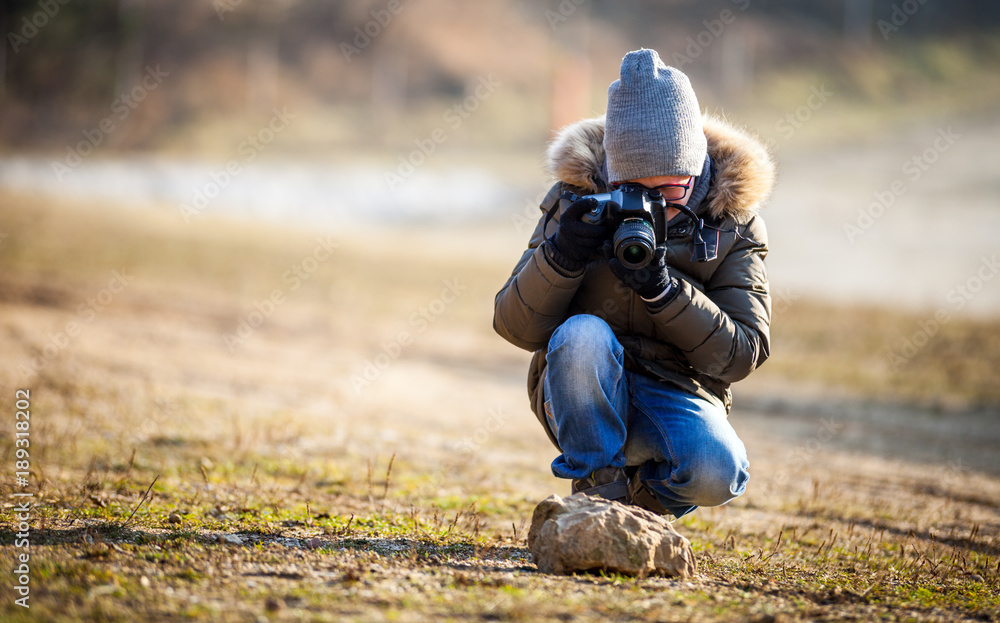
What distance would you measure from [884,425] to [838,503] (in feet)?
12.9

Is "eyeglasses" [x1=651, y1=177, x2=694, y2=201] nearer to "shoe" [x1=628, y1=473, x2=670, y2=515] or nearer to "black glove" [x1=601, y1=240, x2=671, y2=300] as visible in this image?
"black glove" [x1=601, y1=240, x2=671, y2=300]

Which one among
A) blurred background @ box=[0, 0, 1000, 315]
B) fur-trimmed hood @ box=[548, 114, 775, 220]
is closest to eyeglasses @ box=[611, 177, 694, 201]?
fur-trimmed hood @ box=[548, 114, 775, 220]

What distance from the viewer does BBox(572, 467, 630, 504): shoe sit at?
2.76 m

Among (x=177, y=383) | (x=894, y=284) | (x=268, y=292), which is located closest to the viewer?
(x=177, y=383)

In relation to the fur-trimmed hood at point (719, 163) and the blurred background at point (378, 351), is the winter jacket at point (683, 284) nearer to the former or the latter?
the fur-trimmed hood at point (719, 163)

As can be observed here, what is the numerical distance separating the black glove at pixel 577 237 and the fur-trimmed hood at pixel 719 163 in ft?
1.22

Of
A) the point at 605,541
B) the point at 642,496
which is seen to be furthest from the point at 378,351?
the point at 605,541

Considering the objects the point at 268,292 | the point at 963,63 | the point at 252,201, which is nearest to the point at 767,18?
the point at 963,63

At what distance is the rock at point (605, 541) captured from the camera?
8.34 ft

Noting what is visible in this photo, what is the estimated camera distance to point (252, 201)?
87.1 ft

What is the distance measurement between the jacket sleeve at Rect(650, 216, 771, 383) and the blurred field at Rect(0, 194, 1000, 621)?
2.42 feet

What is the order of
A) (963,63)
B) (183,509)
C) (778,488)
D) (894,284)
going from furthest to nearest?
1. (963,63)
2. (894,284)
3. (778,488)
4. (183,509)

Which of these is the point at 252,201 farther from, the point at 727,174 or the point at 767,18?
the point at 767,18

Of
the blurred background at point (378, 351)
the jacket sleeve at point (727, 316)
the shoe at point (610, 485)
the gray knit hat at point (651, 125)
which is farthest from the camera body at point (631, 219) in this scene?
the shoe at point (610, 485)
